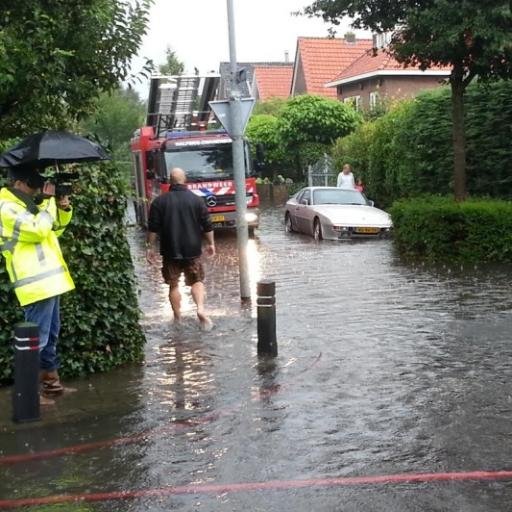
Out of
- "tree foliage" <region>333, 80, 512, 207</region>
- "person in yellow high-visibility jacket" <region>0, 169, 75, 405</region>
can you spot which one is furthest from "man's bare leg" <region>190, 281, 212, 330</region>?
"tree foliage" <region>333, 80, 512, 207</region>

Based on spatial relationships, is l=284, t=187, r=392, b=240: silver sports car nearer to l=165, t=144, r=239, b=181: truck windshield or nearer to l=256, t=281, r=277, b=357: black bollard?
l=165, t=144, r=239, b=181: truck windshield

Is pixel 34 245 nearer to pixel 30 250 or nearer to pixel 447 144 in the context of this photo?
pixel 30 250

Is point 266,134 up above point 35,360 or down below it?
above

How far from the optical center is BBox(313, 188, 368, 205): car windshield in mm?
21312

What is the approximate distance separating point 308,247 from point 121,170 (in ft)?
36.3

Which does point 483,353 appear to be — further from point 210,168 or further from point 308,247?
point 210,168

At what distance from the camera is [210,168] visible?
861 inches

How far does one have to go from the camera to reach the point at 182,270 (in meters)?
10.1

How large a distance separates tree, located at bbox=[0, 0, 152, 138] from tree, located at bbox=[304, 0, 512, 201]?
6968 millimetres

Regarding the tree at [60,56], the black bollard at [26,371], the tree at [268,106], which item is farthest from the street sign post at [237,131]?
the tree at [268,106]

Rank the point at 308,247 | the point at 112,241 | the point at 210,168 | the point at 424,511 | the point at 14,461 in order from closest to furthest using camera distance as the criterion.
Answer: the point at 424,511 → the point at 14,461 → the point at 112,241 → the point at 308,247 → the point at 210,168

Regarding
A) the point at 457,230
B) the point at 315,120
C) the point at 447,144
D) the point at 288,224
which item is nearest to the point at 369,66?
the point at 315,120

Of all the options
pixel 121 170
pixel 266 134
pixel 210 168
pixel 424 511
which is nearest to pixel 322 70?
pixel 266 134

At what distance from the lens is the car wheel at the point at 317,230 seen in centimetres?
2045
